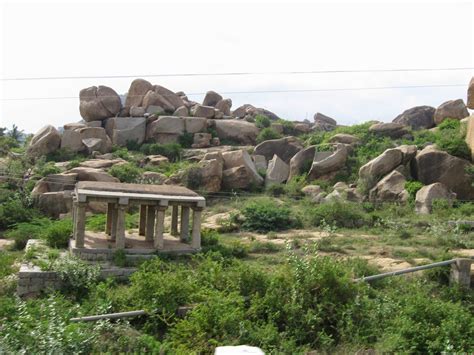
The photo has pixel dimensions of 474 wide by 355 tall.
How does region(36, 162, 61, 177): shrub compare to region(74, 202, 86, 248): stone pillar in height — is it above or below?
below

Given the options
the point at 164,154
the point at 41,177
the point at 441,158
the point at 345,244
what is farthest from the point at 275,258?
the point at 164,154

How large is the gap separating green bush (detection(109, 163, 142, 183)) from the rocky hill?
0.19 ft

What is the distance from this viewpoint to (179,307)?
1042cm

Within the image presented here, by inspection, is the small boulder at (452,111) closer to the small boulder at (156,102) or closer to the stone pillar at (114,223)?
the small boulder at (156,102)

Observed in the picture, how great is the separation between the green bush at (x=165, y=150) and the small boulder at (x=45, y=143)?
4.18 m

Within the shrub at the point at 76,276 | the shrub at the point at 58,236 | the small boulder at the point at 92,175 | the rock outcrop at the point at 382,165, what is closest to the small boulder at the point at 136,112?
the small boulder at the point at 92,175

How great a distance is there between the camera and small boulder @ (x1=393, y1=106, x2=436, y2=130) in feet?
99.9

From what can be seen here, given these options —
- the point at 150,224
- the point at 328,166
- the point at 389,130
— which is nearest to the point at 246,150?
the point at 328,166

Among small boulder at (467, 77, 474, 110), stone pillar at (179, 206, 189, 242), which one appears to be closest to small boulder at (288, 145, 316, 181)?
small boulder at (467, 77, 474, 110)

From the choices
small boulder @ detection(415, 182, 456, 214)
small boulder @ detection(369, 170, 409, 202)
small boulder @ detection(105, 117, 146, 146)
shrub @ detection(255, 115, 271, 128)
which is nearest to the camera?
small boulder @ detection(415, 182, 456, 214)

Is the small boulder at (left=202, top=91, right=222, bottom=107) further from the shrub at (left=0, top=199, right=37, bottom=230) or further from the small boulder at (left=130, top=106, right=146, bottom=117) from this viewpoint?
the shrub at (left=0, top=199, right=37, bottom=230)

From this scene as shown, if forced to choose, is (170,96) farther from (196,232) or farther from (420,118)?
(196,232)

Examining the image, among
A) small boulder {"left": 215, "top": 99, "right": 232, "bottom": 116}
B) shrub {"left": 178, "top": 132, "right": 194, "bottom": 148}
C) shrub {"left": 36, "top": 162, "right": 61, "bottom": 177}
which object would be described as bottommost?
shrub {"left": 36, "top": 162, "right": 61, "bottom": 177}

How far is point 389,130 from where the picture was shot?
1080 inches
